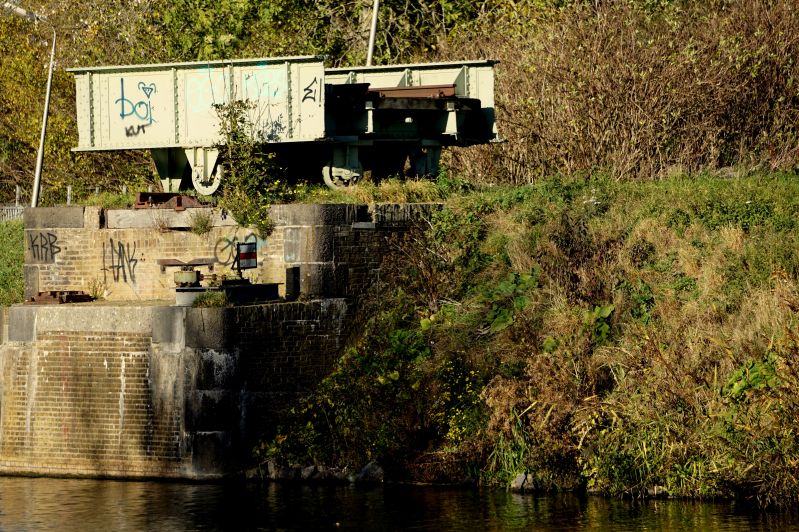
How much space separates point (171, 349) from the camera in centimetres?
2122

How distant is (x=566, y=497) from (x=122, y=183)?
69.2ft

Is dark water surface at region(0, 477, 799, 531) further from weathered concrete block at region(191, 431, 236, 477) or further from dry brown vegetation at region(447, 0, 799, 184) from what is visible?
dry brown vegetation at region(447, 0, 799, 184)

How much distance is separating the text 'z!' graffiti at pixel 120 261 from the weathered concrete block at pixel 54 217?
25.5 inches

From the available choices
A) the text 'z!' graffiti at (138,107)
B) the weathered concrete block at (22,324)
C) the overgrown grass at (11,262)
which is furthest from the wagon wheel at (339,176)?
the overgrown grass at (11,262)

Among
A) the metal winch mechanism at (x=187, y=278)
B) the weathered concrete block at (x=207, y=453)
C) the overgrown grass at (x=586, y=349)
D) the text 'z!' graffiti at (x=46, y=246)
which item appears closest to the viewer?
the overgrown grass at (x=586, y=349)

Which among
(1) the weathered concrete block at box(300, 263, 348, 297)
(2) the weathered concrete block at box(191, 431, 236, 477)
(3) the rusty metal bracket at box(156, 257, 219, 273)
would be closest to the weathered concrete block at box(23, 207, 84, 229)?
(3) the rusty metal bracket at box(156, 257, 219, 273)

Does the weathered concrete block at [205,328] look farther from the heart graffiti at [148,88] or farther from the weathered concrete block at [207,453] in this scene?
the heart graffiti at [148,88]

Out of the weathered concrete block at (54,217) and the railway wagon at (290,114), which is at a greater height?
the railway wagon at (290,114)

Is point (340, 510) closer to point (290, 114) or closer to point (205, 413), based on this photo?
point (205, 413)

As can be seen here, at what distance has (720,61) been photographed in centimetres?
2961

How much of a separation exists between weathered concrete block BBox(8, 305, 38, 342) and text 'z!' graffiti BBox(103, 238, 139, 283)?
69.6 inches

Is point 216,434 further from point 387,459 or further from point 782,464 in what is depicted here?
point 782,464

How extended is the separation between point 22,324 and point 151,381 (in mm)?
2434

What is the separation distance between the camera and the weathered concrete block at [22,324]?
22.2 meters
